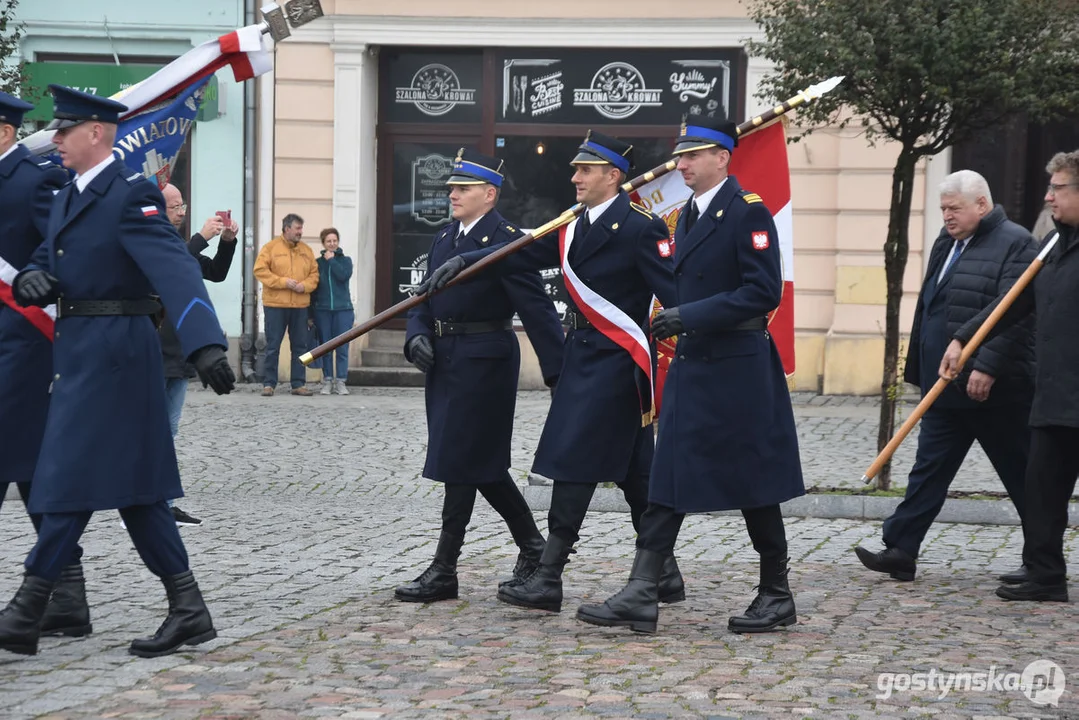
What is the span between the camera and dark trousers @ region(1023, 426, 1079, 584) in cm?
726

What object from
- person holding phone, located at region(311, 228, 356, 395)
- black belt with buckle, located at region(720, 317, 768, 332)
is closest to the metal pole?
person holding phone, located at region(311, 228, 356, 395)

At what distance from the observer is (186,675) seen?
5492 millimetres

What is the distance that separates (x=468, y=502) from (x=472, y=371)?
0.56 meters

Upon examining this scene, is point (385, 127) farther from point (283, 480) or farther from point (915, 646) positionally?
point (915, 646)

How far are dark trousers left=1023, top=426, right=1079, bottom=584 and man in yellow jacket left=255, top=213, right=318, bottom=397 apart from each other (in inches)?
425

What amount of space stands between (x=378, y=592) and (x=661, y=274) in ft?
6.02

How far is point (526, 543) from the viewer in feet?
23.6

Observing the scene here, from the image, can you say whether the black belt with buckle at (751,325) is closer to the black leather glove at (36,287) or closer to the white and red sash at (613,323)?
the white and red sash at (613,323)

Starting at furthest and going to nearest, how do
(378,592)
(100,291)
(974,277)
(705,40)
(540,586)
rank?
(705,40) < (974,277) < (378,592) < (540,586) < (100,291)

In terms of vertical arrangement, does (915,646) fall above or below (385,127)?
below

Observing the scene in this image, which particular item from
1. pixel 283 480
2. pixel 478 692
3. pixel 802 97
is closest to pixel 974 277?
pixel 802 97

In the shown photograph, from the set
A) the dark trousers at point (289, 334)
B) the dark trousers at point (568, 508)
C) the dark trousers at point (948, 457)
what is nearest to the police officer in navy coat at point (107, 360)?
the dark trousers at point (568, 508)

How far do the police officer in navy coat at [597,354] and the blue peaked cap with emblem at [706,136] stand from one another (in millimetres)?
345

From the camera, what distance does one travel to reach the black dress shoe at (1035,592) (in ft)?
23.4
